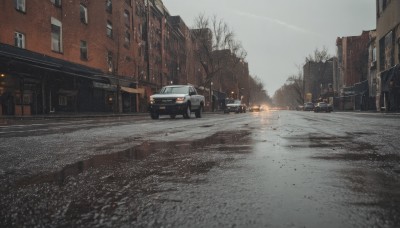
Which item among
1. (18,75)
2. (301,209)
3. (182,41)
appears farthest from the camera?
(182,41)

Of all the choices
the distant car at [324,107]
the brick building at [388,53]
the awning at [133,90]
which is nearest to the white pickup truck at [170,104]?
the awning at [133,90]

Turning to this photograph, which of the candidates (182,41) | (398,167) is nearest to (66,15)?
(398,167)

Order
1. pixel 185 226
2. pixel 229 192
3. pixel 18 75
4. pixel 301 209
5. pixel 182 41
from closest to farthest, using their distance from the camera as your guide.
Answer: pixel 185 226 → pixel 301 209 → pixel 229 192 → pixel 18 75 → pixel 182 41

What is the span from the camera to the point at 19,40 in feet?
64.6

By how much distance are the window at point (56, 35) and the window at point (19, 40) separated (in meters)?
2.88

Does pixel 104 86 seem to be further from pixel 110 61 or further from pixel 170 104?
pixel 170 104

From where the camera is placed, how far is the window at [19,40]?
19.3 m

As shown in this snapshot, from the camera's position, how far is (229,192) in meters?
2.15

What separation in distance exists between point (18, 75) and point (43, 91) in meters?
2.47

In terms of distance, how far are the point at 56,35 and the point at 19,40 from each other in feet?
13.1

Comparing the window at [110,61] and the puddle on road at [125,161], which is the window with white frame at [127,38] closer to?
the window at [110,61]

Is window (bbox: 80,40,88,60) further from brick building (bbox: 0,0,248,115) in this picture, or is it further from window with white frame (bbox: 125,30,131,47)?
window with white frame (bbox: 125,30,131,47)

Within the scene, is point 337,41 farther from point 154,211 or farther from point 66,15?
point 154,211

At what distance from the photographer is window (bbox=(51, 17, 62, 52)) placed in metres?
23.0
